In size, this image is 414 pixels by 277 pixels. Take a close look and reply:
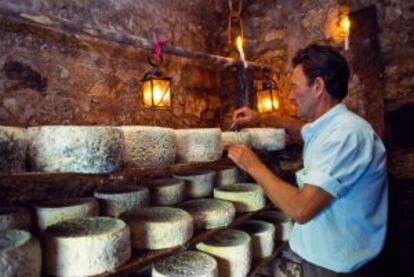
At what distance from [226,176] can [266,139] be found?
0.42 m

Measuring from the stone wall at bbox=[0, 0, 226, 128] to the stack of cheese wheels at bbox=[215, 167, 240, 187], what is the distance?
0.64 m

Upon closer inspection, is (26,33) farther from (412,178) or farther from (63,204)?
(412,178)

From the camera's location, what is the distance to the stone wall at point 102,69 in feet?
5.62

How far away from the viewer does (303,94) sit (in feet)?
5.26

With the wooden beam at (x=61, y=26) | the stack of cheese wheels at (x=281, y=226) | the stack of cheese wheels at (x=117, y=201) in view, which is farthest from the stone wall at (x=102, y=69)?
the stack of cheese wheels at (x=281, y=226)

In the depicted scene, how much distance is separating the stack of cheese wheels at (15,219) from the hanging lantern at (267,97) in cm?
161

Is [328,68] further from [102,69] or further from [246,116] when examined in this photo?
[102,69]

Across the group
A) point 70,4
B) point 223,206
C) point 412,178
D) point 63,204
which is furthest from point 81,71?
point 412,178

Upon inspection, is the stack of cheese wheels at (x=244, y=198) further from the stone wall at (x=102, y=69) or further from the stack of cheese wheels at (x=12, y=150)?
the stack of cheese wheels at (x=12, y=150)

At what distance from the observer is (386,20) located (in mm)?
2428

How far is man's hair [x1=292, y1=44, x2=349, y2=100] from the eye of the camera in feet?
4.95

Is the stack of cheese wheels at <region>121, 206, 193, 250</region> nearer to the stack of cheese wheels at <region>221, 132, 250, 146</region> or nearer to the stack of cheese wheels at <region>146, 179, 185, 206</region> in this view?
the stack of cheese wheels at <region>146, 179, 185, 206</region>

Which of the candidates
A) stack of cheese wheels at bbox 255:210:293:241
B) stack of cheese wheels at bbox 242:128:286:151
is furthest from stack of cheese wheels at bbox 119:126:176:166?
stack of cheese wheels at bbox 255:210:293:241

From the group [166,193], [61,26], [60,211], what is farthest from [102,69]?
[60,211]
